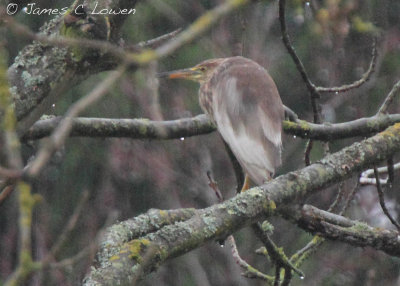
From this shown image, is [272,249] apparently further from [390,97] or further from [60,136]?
[60,136]

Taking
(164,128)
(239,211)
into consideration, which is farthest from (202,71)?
(239,211)

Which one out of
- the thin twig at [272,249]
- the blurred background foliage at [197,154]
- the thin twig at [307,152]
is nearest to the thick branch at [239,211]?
the thin twig at [272,249]

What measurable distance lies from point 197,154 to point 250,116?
2244mm

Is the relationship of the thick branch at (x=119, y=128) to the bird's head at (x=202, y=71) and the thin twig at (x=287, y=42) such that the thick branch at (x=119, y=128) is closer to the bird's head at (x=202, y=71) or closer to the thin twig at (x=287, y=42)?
the thin twig at (x=287, y=42)

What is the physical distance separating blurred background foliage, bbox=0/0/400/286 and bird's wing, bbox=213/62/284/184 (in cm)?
166

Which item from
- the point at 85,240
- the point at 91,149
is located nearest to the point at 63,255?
the point at 85,240

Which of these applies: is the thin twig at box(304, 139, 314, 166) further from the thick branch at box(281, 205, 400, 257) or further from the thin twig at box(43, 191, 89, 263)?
the thin twig at box(43, 191, 89, 263)

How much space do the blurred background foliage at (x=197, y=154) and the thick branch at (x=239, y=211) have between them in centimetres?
286

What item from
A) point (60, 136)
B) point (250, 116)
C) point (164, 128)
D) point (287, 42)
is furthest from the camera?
point (250, 116)

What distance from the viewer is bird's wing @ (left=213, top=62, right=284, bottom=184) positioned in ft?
10.7

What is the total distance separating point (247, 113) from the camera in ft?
11.8

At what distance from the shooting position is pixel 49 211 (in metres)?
6.52

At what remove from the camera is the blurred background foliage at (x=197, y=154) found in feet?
19.1

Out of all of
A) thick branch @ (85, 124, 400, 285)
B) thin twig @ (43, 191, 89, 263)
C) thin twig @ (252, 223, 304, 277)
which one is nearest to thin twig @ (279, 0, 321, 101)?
thick branch @ (85, 124, 400, 285)
